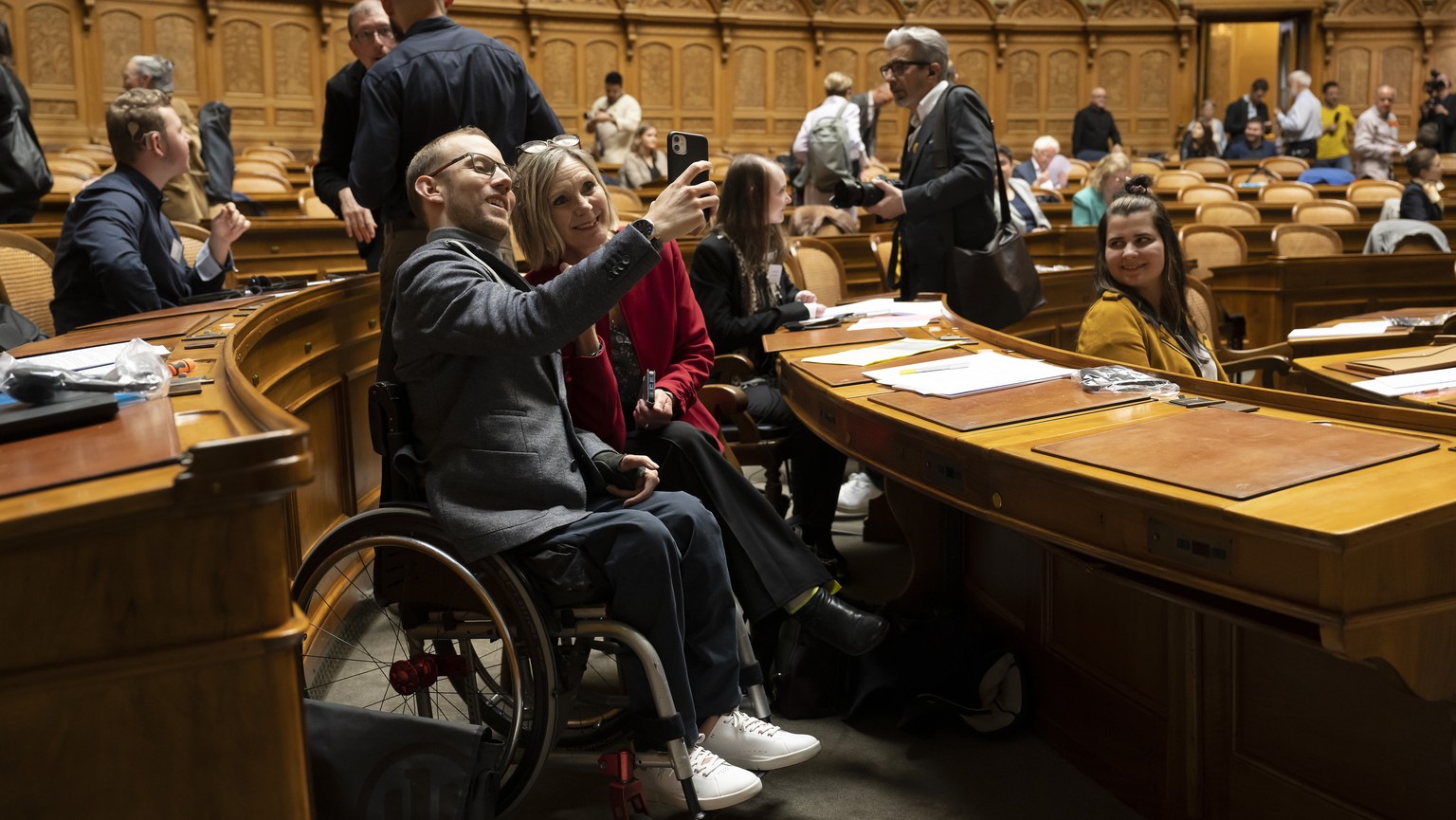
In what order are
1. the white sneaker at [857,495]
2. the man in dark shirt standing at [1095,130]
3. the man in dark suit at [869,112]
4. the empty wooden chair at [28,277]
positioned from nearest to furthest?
the empty wooden chair at [28,277]
the white sneaker at [857,495]
the man in dark suit at [869,112]
the man in dark shirt standing at [1095,130]

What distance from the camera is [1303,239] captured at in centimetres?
622

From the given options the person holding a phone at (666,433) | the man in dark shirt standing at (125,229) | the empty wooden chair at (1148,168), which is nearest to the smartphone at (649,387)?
the person holding a phone at (666,433)

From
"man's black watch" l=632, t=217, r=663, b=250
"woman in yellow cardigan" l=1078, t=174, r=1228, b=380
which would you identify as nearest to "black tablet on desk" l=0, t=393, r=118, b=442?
"man's black watch" l=632, t=217, r=663, b=250

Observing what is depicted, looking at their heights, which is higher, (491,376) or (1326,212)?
(1326,212)

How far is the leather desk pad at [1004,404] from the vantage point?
1.95 meters

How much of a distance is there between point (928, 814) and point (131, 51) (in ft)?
33.3

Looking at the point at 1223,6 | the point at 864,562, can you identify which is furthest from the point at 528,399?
the point at 1223,6

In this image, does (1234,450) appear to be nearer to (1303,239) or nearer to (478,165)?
(478,165)

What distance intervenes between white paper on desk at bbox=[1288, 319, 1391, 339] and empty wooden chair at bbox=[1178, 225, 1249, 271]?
214 centimetres

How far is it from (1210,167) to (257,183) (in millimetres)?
8167

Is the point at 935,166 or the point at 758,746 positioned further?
the point at 935,166

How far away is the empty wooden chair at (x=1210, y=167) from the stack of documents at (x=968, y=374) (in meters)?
9.20

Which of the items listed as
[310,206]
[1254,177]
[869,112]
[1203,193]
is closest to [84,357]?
[310,206]

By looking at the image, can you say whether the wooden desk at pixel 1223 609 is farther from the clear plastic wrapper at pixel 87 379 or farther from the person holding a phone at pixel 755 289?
the clear plastic wrapper at pixel 87 379
